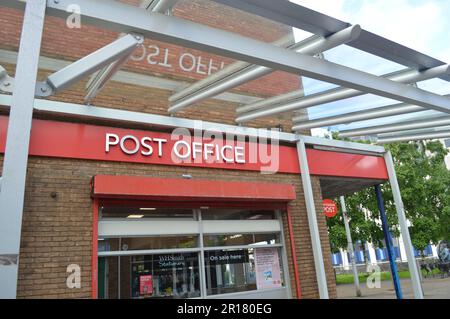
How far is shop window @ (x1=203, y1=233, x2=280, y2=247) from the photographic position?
7337mm

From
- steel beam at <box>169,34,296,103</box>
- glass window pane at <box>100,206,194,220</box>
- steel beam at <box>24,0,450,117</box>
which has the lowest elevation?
glass window pane at <box>100,206,194,220</box>

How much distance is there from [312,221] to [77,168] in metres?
4.71

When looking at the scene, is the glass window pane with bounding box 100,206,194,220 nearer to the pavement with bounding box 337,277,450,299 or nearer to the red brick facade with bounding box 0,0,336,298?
the red brick facade with bounding box 0,0,336,298

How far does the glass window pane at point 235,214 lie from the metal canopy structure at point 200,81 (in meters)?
1.70

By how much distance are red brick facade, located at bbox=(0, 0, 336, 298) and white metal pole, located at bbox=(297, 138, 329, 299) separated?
0.43 meters

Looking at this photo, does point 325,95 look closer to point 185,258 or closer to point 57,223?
point 185,258

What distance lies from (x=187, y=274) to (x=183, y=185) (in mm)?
1586

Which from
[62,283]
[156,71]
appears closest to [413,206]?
[156,71]

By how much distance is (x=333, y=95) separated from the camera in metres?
6.16

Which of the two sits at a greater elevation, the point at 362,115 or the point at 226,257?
the point at 362,115

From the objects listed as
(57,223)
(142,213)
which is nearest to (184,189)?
(142,213)

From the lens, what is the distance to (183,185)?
22.1ft

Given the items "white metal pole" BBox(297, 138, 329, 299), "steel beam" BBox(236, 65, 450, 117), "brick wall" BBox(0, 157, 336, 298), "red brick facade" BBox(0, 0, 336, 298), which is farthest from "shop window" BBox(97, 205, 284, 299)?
"steel beam" BBox(236, 65, 450, 117)

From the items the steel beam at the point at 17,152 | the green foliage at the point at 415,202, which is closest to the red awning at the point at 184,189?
the steel beam at the point at 17,152
